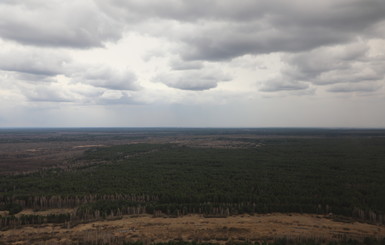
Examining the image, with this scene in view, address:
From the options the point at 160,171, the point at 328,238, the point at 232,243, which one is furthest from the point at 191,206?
the point at 160,171

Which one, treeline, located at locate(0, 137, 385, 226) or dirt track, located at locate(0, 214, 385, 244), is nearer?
dirt track, located at locate(0, 214, 385, 244)

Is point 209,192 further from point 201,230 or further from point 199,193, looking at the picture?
point 201,230

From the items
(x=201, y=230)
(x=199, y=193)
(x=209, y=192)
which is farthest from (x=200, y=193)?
(x=201, y=230)

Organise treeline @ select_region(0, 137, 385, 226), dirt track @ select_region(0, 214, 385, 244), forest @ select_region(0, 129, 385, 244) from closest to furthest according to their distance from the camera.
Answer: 1. dirt track @ select_region(0, 214, 385, 244)
2. forest @ select_region(0, 129, 385, 244)
3. treeline @ select_region(0, 137, 385, 226)

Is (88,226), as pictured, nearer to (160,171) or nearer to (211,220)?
(211,220)

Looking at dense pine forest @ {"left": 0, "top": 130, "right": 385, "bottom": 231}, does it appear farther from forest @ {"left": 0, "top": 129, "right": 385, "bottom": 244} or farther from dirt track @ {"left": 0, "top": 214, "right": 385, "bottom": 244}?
dirt track @ {"left": 0, "top": 214, "right": 385, "bottom": 244}

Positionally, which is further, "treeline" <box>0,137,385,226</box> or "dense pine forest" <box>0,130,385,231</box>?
"treeline" <box>0,137,385,226</box>

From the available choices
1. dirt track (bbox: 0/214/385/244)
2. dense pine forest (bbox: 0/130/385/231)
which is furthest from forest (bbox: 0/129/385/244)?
dirt track (bbox: 0/214/385/244)

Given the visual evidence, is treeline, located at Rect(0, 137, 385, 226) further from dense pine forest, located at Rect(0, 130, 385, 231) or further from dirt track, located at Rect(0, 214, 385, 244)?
dirt track, located at Rect(0, 214, 385, 244)

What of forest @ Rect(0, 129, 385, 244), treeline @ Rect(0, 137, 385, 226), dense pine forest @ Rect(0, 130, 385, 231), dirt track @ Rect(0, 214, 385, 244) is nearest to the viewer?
dirt track @ Rect(0, 214, 385, 244)
